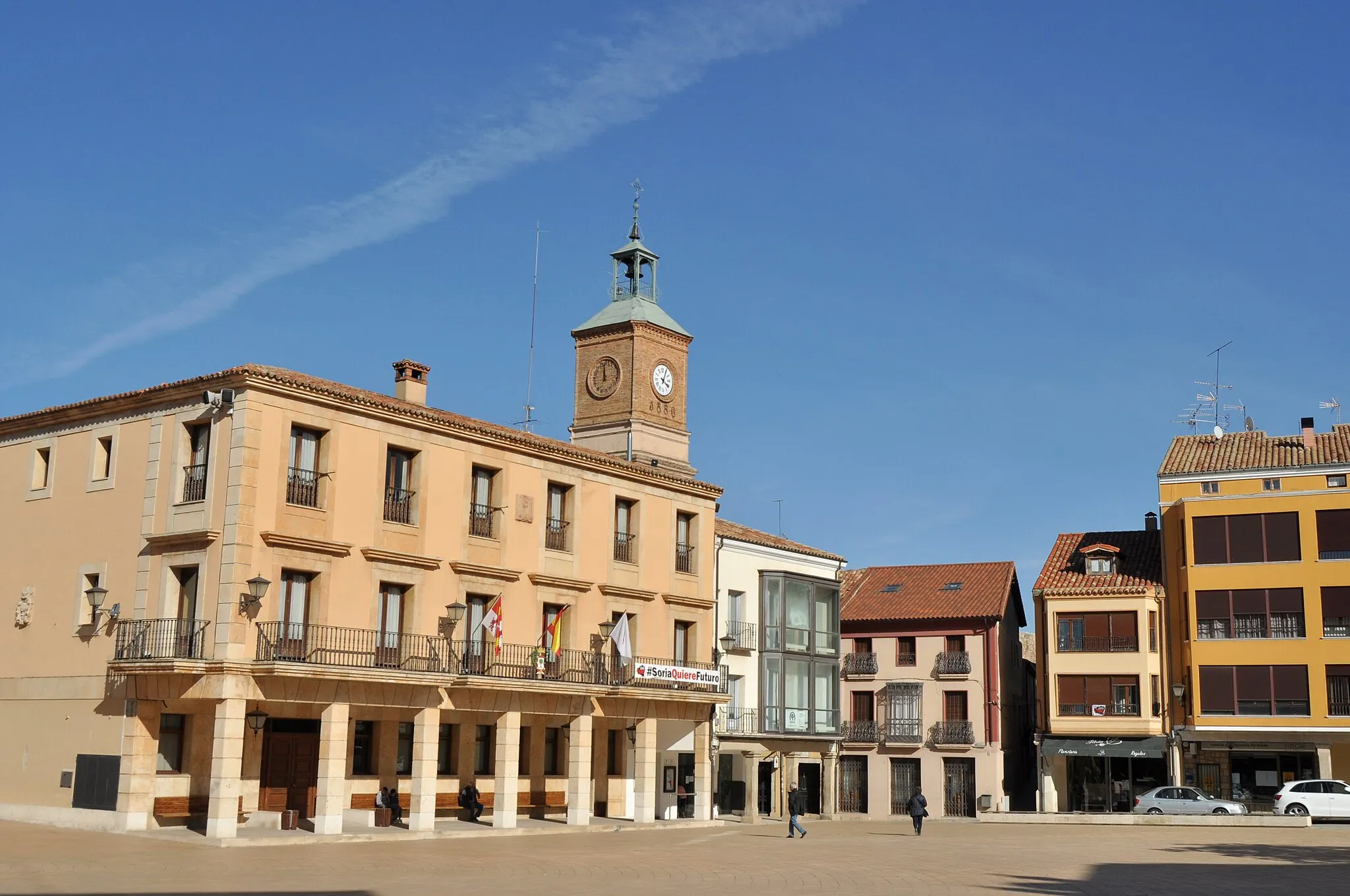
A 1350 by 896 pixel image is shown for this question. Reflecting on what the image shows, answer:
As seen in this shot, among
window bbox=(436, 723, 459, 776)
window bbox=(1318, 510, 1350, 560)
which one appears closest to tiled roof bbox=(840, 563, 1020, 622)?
window bbox=(1318, 510, 1350, 560)

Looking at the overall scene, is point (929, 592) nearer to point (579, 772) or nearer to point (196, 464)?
point (579, 772)

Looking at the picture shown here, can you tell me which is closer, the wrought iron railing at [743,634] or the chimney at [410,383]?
the chimney at [410,383]

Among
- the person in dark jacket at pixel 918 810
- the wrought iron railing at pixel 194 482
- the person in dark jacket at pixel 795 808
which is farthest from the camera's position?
the person in dark jacket at pixel 918 810

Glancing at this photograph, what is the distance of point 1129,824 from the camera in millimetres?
46562

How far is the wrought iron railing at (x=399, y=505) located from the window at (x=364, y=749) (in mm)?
5895

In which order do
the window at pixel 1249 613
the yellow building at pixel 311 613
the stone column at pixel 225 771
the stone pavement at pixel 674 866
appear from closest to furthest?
the stone pavement at pixel 674 866 → the stone column at pixel 225 771 → the yellow building at pixel 311 613 → the window at pixel 1249 613

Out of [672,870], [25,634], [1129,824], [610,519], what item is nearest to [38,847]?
[25,634]

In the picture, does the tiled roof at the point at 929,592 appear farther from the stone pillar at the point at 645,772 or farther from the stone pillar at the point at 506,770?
the stone pillar at the point at 506,770

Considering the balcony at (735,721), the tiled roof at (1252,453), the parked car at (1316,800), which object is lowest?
the parked car at (1316,800)

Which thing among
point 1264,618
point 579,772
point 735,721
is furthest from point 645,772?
point 1264,618

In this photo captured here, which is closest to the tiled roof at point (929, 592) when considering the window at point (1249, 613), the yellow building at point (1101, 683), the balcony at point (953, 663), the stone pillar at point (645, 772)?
the balcony at point (953, 663)

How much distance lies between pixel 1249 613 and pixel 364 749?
3338 cm

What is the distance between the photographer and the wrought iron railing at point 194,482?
34.4m

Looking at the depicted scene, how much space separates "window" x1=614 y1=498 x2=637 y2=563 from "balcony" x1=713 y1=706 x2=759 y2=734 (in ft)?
30.6
